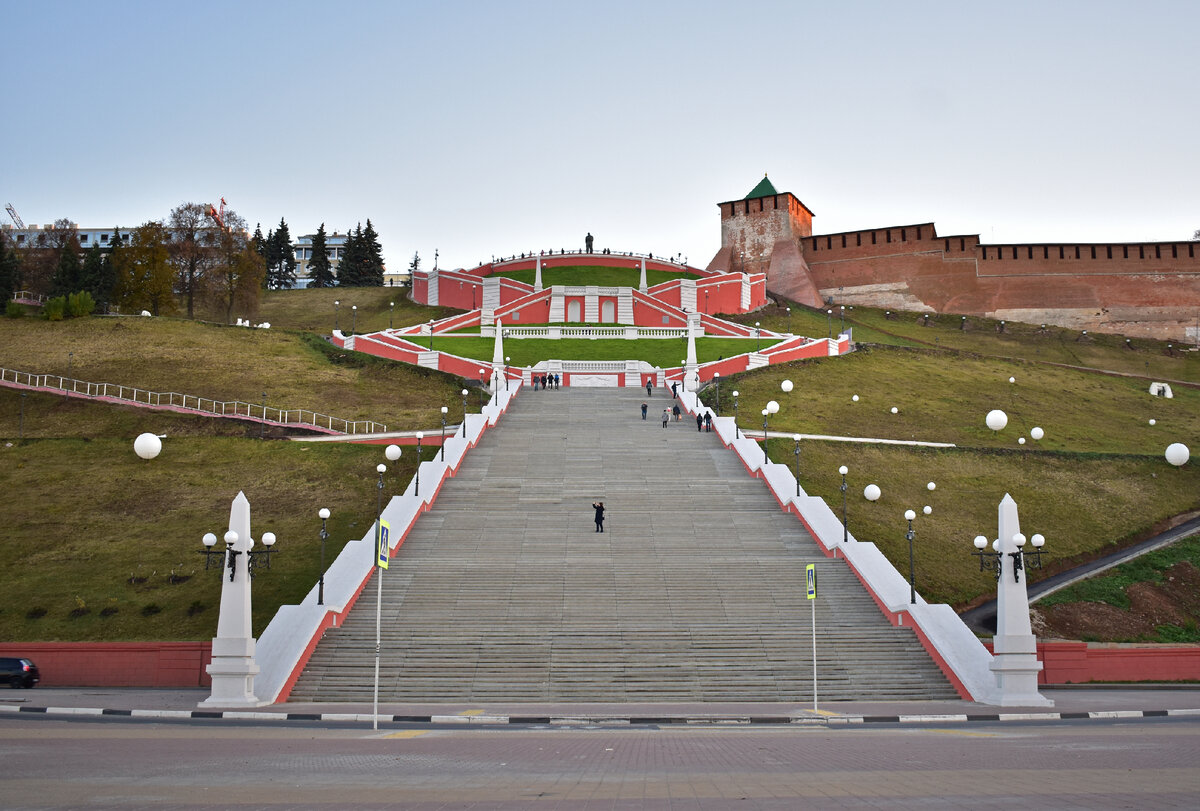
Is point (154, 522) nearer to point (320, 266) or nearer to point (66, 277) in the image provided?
point (66, 277)

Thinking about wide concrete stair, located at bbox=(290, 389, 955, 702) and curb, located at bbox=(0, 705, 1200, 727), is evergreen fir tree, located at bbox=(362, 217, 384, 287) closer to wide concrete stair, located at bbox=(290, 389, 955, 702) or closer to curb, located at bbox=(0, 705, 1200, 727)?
wide concrete stair, located at bbox=(290, 389, 955, 702)

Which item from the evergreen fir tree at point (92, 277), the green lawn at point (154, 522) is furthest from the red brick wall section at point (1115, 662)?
the evergreen fir tree at point (92, 277)

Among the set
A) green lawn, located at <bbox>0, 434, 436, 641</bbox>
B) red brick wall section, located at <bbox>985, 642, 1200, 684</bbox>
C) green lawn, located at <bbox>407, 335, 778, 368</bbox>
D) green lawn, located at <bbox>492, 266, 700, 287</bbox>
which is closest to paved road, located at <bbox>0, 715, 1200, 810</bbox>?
red brick wall section, located at <bbox>985, 642, 1200, 684</bbox>

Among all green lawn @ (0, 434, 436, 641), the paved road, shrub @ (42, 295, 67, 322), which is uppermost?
shrub @ (42, 295, 67, 322)

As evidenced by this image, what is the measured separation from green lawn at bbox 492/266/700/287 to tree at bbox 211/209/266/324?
718 inches

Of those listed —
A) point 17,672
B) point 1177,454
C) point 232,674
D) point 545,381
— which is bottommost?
point 17,672

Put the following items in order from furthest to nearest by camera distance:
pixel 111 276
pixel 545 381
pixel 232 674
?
pixel 111 276
pixel 545 381
pixel 232 674

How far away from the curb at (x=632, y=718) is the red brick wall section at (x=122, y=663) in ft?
11.1

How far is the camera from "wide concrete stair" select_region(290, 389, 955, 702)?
659 inches

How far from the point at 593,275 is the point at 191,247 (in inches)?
1091

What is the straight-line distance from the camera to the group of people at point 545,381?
4306cm

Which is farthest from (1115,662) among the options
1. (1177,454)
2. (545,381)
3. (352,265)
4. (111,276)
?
(352,265)

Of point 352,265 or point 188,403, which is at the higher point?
point 352,265

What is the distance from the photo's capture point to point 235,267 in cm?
6094
